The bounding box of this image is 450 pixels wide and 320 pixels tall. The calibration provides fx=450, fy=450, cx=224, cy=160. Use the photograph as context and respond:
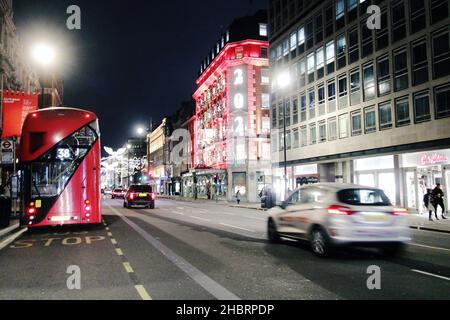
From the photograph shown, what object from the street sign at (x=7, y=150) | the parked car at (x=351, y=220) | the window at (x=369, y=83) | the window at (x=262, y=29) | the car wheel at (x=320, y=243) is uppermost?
the window at (x=262, y=29)

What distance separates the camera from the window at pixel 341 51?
34875 mm

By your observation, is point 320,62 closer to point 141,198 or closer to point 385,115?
point 385,115

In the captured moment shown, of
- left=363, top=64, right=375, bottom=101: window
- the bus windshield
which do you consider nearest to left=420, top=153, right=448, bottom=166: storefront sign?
left=363, top=64, right=375, bottom=101: window

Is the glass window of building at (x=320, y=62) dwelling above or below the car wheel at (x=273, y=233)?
above

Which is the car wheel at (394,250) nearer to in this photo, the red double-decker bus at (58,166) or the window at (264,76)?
the red double-decker bus at (58,166)

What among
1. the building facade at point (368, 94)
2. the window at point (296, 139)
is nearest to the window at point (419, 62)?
the building facade at point (368, 94)

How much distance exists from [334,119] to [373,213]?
90.0 ft

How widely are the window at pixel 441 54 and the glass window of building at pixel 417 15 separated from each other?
1.52m

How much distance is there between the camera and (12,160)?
835 inches

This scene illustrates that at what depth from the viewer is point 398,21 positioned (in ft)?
95.3

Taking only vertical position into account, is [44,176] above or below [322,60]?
below

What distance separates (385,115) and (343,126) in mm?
4931
